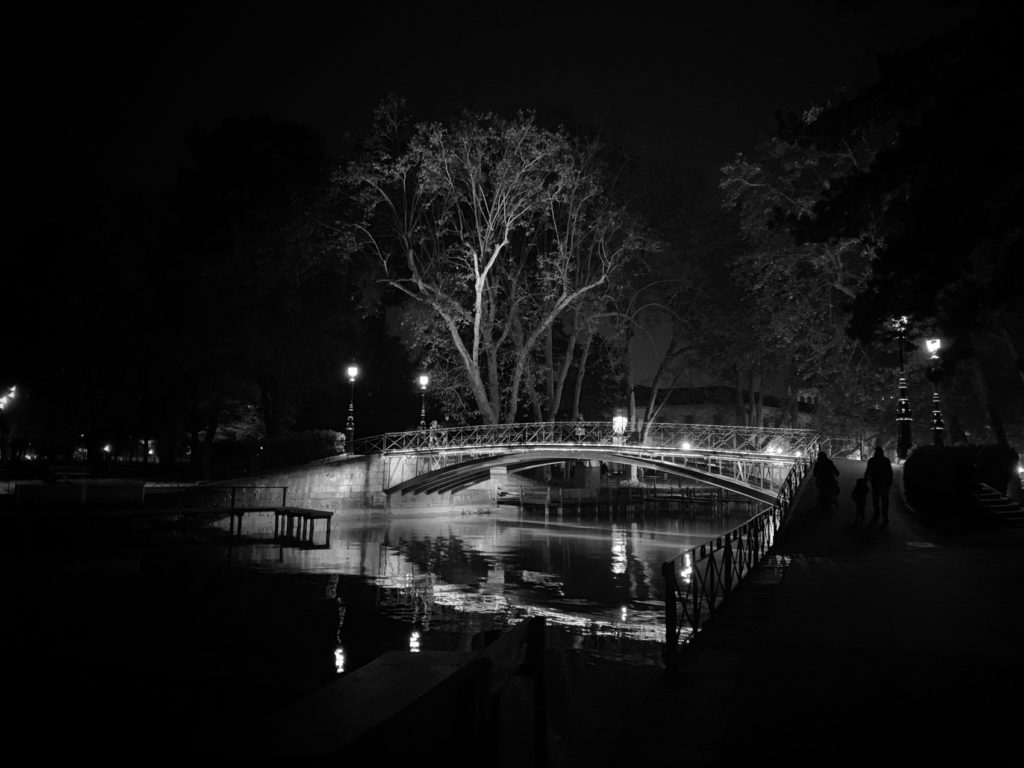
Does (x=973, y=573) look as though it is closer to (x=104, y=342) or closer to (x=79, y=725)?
(x=79, y=725)

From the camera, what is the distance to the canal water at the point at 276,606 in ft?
35.8

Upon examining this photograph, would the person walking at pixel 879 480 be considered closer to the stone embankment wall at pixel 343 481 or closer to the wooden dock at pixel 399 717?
the wooden dock at pixel 399 717

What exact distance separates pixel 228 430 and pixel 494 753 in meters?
51.4

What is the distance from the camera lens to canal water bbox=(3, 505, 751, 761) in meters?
10.9

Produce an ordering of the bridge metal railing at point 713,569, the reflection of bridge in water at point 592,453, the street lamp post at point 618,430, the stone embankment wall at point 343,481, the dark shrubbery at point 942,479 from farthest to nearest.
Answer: the stone embankment wall at point 343,481 < the street lamp post at point 618,430 < the reflection of bridge in water at point 592,453 < the dark shrubbery at point 942,479 < the bridge metal railing at point 713,569

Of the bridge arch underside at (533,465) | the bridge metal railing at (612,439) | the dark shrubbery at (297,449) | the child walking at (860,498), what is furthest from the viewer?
the dark shrubbery at (297,449)

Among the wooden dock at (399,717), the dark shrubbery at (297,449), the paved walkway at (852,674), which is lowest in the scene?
the paved walkway at (852,674)

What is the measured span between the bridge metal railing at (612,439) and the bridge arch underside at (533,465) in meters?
0.66

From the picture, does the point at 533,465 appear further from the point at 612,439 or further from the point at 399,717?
the point at 399,717

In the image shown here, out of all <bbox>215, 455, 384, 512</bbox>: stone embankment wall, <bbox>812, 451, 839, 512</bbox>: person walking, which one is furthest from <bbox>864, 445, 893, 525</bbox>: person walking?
<bbox>215, 455, 384, 512</bbox>: stone embankment wall

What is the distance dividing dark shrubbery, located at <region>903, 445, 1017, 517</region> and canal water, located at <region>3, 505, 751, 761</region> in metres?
7.04

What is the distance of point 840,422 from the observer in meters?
42.5

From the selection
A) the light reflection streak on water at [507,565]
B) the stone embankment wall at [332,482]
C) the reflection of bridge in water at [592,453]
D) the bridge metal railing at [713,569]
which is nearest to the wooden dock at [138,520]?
the light reflection streak on water at [507,565]

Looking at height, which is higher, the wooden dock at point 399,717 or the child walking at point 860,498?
the child walking at point 860,498
